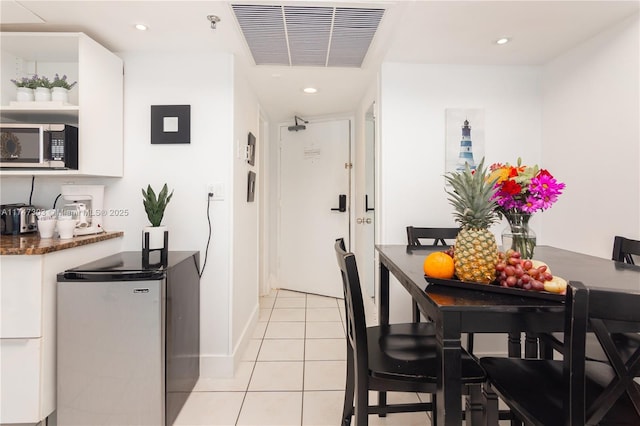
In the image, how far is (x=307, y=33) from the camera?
209cm

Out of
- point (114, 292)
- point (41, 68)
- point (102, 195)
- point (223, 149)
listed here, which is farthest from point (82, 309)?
point (41, 68)

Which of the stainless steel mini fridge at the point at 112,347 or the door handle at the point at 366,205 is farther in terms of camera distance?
the door handle at the point at 366,205

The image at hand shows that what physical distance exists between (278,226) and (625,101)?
354cm

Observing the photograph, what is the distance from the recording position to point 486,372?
115 centimetres

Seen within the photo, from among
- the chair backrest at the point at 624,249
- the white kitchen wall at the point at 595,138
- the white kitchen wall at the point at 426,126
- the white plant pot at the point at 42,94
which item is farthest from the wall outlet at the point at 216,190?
the white kitchen wall at the point at 595,138

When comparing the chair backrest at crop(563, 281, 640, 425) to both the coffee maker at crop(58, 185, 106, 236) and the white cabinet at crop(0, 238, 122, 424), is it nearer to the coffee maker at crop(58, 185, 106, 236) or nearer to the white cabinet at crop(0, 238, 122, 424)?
the white cabinet at crop(0, 238, 122, 424)

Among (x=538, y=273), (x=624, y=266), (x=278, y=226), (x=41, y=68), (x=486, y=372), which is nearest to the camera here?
(x=538, y=273)

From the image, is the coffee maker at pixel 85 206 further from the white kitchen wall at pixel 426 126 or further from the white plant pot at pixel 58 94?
the white kitchen wall at pixel 426 126

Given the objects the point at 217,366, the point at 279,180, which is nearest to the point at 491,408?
the point at 217,366

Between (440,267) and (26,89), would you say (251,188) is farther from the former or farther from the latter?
(440,267)

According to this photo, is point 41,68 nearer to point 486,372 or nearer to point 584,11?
point 486,372

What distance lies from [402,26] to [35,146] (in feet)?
7.34

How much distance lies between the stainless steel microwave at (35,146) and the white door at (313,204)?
8.90 feet

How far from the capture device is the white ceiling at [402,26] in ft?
5.94
